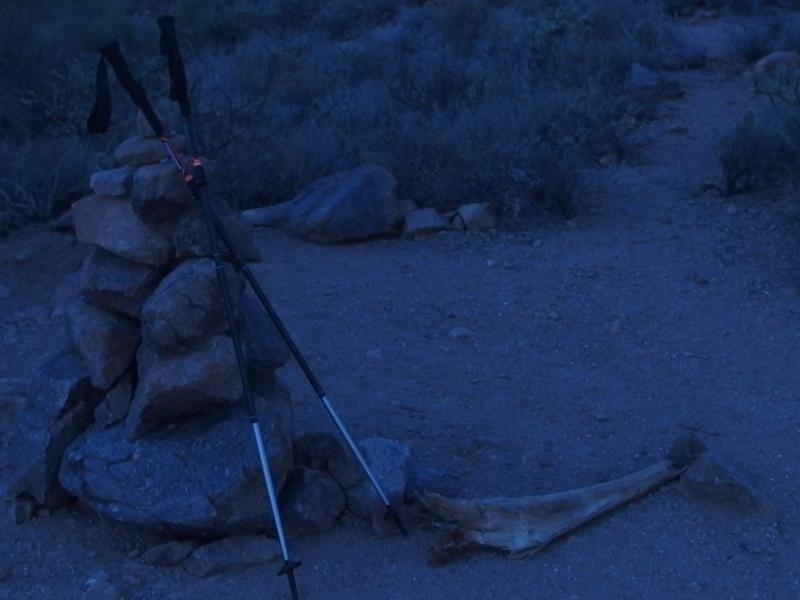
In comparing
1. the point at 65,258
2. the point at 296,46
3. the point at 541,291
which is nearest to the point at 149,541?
the point at 541,291

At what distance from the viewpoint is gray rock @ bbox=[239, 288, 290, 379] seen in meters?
5.15

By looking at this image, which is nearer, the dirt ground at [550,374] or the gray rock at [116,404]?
the dirt ground at [550,374]

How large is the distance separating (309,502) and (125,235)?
1372 mm

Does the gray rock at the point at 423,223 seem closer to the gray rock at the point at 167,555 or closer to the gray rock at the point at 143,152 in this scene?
the gray rock at the point at 143,152

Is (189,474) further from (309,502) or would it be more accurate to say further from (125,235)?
(125,235)

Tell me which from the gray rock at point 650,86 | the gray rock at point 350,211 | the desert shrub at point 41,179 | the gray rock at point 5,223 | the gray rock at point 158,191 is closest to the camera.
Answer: the gray rock at point 158,191

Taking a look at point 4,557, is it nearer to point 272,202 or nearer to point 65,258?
point 65,258

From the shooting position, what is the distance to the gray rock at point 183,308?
15.9 ft

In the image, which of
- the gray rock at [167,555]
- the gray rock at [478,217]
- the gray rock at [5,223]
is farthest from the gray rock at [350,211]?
the gray rock at [167,555]

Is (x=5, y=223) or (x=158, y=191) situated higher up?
(x=158, y=191)

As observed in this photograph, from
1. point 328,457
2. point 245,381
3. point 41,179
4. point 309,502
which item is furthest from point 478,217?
point 245,381

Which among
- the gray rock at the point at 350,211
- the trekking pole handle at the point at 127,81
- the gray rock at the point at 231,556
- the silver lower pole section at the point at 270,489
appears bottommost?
the gray rock at the point at 350,211

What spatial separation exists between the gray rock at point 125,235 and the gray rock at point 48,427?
64cm

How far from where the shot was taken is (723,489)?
5.00 metres
